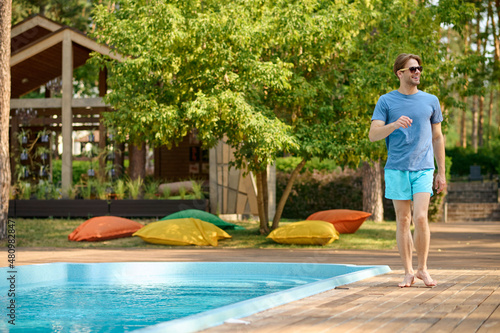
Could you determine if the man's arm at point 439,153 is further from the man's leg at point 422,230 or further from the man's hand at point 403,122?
the man's hand at point 403,122

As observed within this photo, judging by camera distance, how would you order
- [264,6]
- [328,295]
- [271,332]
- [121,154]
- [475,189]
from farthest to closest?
1. [475,189]
2. [121,154]
3. [264,6]
4. [328,295]
5. [271,332]

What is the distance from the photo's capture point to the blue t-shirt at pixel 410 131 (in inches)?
191

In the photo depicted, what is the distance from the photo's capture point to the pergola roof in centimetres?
1758

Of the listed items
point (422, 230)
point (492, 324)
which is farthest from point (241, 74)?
point (492, 324)

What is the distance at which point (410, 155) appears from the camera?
15.9 feet

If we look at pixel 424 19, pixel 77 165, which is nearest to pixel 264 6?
pixel 424 19

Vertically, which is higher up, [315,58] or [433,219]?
[315,58]

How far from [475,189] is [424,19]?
1285 centimetres

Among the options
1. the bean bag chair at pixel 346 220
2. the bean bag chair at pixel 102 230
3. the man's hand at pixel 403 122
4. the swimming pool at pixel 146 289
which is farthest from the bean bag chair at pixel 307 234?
the man's hand at pixel 403 122

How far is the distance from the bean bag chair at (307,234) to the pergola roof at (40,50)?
846cm

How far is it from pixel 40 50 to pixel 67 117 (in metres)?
2.31

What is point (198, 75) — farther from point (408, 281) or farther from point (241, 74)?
point (408, 281)

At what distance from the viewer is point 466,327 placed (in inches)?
121

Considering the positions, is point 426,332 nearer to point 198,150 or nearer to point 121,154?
point 121,154
